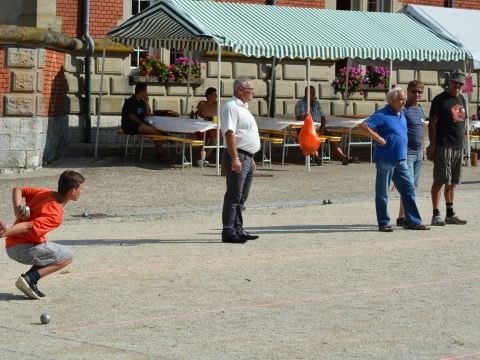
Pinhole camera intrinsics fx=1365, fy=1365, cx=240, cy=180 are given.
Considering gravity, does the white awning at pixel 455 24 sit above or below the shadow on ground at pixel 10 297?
above

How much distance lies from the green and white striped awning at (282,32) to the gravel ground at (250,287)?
4785mm

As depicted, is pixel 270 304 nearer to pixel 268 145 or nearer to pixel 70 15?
pixel 268 145

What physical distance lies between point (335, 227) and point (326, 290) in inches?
197

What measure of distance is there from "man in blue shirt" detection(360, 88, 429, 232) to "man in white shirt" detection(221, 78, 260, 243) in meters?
1.67

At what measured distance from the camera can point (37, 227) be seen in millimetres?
10586

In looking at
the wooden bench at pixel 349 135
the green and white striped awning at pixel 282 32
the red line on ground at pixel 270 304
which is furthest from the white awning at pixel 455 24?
the red line on ground at pixel 270 304

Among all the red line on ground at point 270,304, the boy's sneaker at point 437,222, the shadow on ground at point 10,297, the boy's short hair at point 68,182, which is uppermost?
the boy's short hair at point 68,182

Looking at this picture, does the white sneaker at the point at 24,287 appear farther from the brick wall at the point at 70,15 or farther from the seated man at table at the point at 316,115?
the brick wall at the point at 70,15

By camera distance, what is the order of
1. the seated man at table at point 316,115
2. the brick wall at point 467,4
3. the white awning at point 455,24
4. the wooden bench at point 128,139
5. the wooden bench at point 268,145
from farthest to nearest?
the brick wall at point 467,4 → the white awning at point 455,24 → the seated man at table at point 316,115 → the wooden bench at point 128,139 → the wooden bench at point 268,145

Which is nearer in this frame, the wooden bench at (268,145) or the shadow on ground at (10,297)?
the shadow on ground at (10,297)

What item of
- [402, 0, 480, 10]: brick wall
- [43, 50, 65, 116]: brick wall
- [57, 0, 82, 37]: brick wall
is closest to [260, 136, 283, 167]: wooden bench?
[43, 50, 65, 116]: brick wall

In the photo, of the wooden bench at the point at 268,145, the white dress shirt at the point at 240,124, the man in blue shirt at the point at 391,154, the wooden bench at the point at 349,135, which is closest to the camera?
the white dress shirt at the point at 240,124

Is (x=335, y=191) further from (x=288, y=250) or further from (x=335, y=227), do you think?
(x=288, y=250)

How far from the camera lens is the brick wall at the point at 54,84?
24.0 m
